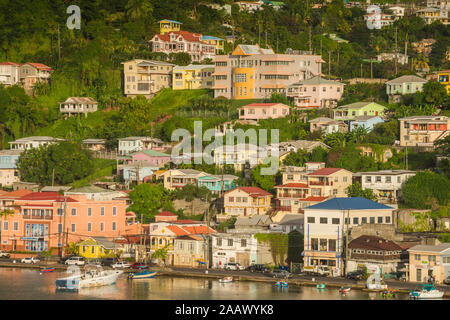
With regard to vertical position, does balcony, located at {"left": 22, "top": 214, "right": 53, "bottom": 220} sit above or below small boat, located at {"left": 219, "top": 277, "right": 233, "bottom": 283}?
above

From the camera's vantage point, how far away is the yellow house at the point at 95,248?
232ft

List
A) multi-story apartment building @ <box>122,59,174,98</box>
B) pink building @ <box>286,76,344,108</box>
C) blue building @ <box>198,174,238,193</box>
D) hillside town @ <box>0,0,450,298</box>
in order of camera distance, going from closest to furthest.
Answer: hillside town @ <box>0,0,450,298</box>
blue building @ <box>198,174,238,193</box>
pink building @ <box>286,76,344,108</box>
multi-story apartment building @ <box>122,59,174,98</box>

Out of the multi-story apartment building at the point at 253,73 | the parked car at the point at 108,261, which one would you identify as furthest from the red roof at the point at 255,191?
the multi-story apartment building at the point at 253,73

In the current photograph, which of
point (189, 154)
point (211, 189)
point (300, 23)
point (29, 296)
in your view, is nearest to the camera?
point (29, 296)

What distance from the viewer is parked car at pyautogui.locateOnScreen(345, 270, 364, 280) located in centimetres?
6144

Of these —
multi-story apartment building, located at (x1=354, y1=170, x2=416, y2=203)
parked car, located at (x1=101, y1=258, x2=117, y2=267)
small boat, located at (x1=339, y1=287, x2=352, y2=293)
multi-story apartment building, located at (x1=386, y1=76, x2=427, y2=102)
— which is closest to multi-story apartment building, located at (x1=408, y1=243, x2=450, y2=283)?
small boat, located at (x1=339, y1=287, x2=352, y2=293)

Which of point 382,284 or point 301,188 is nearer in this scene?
point 382,284

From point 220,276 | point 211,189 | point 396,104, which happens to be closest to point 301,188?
point 211,189

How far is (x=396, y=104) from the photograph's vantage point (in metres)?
89.6

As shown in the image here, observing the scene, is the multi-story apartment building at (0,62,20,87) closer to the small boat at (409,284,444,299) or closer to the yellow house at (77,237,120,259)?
the yellow house at (77,237,120,259)

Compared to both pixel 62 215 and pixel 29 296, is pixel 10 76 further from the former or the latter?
pixel 29 296

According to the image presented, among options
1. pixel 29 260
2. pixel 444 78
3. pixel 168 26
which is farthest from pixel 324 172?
pixel 168 26

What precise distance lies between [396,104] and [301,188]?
1895 cm

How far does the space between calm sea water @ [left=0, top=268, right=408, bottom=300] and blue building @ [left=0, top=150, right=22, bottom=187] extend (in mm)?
24291
